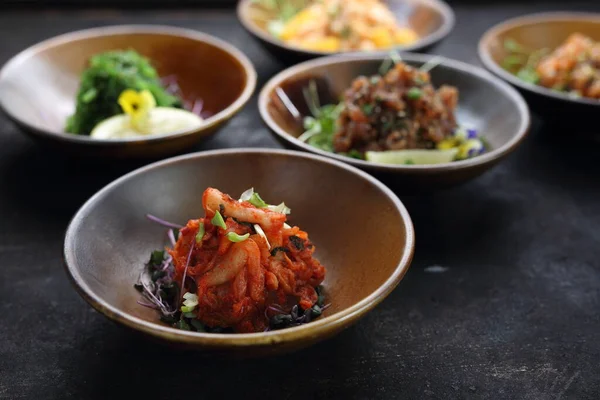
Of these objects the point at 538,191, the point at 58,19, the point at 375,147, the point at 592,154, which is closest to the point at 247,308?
the point at 375,147

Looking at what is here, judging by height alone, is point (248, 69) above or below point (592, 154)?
above

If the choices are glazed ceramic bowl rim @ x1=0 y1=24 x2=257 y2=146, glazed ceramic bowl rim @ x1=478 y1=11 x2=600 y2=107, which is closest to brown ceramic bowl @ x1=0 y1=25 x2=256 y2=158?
glazed ceramic bowl rim @ x1=0 y1=24 x2=257 y2=146

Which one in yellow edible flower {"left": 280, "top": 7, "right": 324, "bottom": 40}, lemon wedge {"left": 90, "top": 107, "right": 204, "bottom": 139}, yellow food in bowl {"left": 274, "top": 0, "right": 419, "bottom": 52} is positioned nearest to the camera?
lemon wedge {"left": 90, "top": 107, "right": 204, "bottom": 139}

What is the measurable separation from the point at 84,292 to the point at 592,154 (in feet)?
7.49

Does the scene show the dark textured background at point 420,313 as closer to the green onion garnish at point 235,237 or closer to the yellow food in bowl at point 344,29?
the green onion garnish at point 235,237

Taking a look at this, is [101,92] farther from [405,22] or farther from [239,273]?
[405,22]

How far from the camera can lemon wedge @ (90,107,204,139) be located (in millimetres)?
2812

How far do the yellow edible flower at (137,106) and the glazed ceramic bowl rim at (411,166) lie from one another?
18.4 inches

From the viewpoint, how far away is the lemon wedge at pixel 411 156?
260 centimetres

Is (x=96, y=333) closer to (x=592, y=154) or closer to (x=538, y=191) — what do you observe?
(x=538, y=191)

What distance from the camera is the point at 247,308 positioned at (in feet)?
5.97

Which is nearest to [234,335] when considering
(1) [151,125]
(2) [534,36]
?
(1) [151,125]

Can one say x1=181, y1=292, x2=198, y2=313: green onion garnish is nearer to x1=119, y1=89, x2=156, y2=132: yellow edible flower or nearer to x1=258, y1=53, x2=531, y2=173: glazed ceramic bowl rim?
x1=258, y1=53, x2=531, y2=173: glazed ceramic bowl rim

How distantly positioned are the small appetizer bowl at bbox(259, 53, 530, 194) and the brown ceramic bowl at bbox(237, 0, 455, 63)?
0.28 meters
